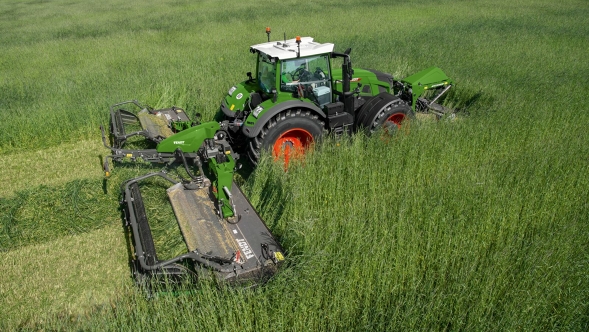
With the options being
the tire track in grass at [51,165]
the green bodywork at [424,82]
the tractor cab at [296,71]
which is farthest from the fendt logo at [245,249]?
the green bodywork at [424,82]

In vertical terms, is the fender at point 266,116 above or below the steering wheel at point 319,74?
below

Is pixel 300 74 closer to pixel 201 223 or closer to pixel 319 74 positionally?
pixel 319 74

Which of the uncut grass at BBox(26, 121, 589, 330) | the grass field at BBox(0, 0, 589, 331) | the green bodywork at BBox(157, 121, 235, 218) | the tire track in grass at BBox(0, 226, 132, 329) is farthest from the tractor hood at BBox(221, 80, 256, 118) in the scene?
the tire track in grass at BBox(0, 226, 132, 329)

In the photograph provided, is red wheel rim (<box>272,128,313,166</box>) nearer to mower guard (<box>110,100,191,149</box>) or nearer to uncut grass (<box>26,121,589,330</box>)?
uncut grass (<box>26,121,589,330</box>)

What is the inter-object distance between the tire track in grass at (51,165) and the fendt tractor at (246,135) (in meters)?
0.79

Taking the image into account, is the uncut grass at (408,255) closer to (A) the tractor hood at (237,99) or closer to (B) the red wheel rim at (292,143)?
(B) the red wheel rim at (292,143)

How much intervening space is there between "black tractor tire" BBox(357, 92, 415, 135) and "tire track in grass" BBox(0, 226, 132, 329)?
3.90 meters

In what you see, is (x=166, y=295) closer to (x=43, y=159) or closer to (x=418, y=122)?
(x=418, y=122)

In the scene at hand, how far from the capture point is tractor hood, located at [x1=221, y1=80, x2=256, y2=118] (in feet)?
21.9

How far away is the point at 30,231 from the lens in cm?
514

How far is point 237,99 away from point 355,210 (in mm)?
3203

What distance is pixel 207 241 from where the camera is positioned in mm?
4395

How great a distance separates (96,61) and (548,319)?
11.5 meters

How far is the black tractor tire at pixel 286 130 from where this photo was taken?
19.4 ft
